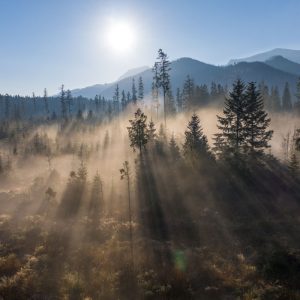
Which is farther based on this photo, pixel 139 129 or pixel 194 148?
pixel 139 129

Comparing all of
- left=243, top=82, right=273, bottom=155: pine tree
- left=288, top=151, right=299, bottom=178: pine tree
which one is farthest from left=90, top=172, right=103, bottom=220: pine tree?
left=288, top=151, right=299, bottom=178: pine tree

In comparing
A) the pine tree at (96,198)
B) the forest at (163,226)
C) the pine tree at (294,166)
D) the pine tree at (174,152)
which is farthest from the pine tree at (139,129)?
the pine tree at (294,166)

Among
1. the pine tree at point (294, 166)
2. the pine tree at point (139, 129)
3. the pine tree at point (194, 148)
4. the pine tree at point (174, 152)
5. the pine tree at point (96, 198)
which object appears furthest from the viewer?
the pine tree at point (174, 152)

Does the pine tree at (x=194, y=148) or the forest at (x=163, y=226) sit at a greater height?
the pine tree at (x=194, y=148)

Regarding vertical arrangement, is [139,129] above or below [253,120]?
below

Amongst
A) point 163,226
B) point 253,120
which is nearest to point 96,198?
point 163,226

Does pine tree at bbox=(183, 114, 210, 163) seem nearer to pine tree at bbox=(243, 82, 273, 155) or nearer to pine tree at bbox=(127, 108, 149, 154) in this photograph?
pine tree at bbox=(243, 82, 273, 155)

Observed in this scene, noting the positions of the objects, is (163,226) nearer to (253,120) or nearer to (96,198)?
(96,198)

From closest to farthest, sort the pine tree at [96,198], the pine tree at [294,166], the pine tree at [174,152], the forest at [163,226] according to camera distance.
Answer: the forest at [163,226] → the pine tree at [96,198] → the pine tree at [294,166] → the pine tree at [174,152]

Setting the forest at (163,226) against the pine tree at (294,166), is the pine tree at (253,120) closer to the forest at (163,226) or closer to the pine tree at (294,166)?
the forest at (163,226)

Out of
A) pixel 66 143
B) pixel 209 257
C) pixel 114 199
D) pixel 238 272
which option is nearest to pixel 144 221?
pixel 114 199

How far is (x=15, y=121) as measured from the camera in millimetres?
140125

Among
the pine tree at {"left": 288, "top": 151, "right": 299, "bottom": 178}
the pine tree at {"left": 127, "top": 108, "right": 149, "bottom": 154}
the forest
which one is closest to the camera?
the forest

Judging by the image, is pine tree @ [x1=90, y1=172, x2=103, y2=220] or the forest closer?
the forest
